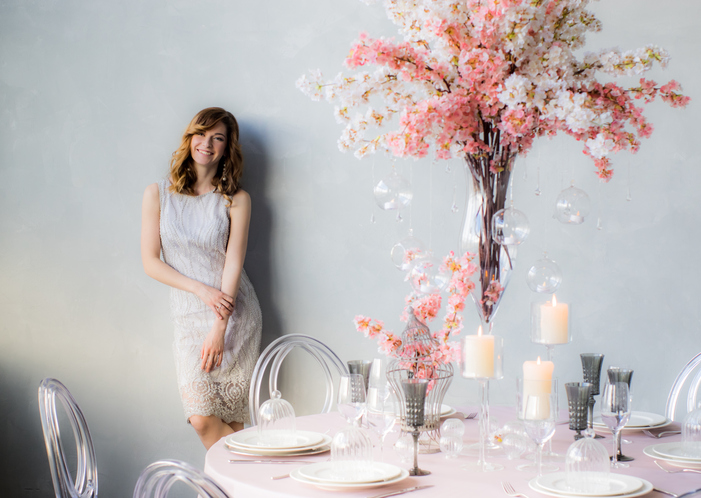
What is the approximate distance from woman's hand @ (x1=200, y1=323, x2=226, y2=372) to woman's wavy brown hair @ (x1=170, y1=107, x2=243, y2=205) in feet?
1.78

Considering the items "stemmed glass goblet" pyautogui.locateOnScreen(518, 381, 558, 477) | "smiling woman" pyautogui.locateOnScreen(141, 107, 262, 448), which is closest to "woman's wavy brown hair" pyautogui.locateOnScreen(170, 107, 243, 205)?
"smiling woman" pyautogui.locateOnScreen(141, 107, 262, 448)

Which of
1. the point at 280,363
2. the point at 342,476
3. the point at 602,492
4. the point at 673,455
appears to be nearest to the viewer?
the point at 602,492

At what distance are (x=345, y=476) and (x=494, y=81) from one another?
90 cm

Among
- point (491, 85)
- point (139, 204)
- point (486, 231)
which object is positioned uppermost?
point (491, 85)

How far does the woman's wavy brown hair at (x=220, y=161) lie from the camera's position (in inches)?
106

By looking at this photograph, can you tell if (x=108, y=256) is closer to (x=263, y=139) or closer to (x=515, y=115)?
(x=263, y=139)

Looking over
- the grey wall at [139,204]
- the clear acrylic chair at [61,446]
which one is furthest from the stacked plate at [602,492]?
the grey wall at [139,204]

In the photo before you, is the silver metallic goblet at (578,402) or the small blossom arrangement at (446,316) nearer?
the silver metallic goblet at (578,402)

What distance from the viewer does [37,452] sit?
118 inches

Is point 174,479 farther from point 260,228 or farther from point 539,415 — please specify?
point 260,228

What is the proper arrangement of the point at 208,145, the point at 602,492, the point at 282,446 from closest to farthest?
1. the point at 602,492
2. the point at 282,446
3. the point at 208,145

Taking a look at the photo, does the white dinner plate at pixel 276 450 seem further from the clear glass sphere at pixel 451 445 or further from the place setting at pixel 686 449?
the place setting at pixel 686 449

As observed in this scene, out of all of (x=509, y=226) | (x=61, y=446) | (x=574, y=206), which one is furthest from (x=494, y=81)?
(x=61, y=446)

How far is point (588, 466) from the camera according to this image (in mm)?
1190
